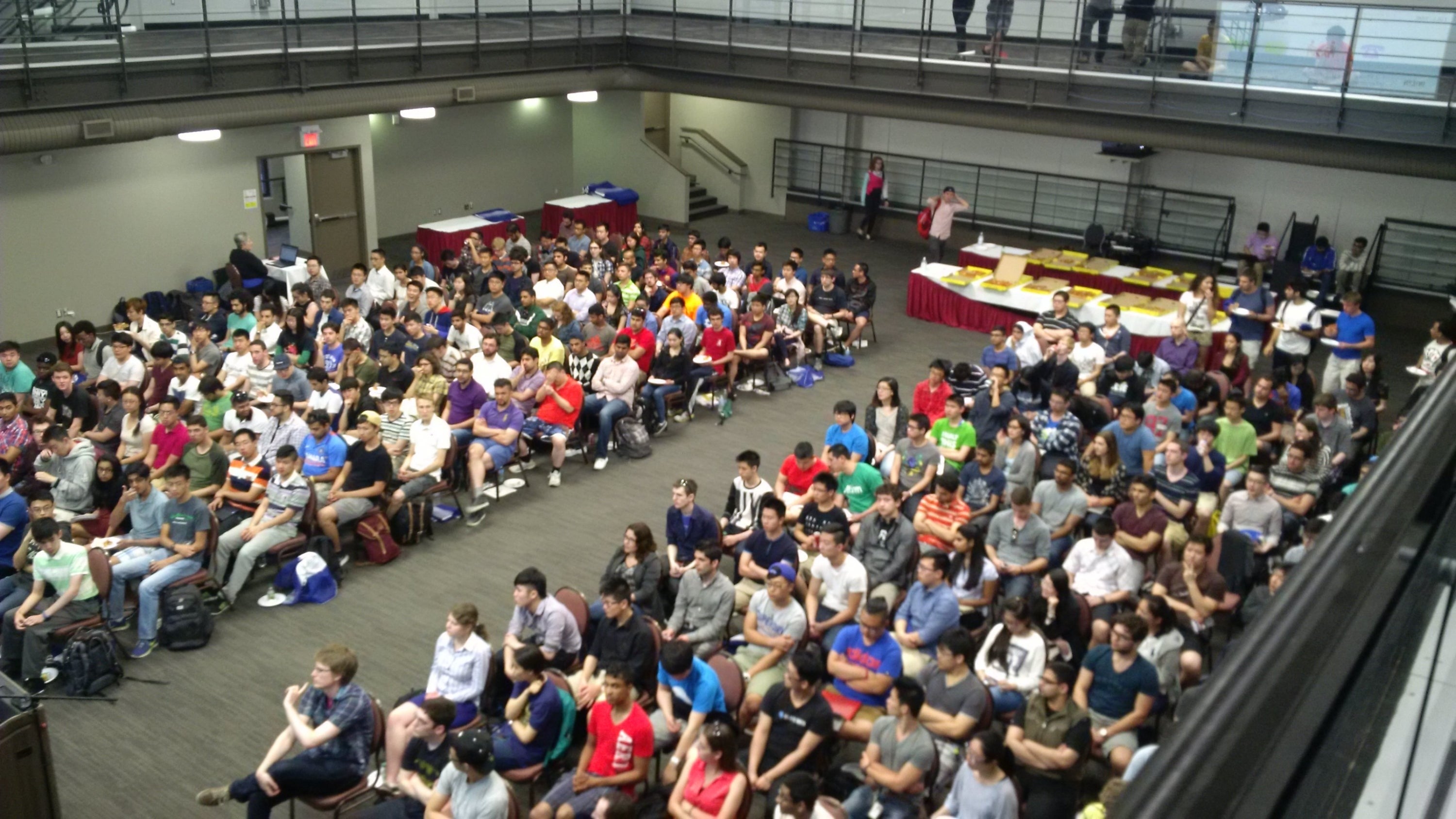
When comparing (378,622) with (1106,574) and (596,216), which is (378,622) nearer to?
(1106,574)

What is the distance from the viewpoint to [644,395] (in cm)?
1303

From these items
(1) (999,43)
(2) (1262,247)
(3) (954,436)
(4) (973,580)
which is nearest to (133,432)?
(3) (954,436)

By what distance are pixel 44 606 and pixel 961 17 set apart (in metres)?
14.3

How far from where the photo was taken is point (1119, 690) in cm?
711

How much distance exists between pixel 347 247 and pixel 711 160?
27.8 feet

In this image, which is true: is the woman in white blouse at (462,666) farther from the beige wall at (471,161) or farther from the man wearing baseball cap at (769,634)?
the beige wall at (471,161)

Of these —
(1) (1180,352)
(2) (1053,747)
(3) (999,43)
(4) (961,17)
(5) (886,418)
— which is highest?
(4) (961,17)

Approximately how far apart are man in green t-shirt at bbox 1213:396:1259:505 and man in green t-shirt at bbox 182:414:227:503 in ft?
27.7

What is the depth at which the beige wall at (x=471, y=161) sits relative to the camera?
21375 mm

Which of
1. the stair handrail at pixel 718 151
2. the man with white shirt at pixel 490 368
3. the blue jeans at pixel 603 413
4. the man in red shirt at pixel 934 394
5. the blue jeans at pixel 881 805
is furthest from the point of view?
the stair handrail at pixel 718 151

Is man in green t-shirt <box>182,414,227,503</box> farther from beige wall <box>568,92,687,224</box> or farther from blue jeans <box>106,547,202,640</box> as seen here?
beige wall <box>568,92,687,224</box>

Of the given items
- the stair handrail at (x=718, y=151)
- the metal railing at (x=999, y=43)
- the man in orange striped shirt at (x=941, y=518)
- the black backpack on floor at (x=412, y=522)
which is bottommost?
the black backpack on floor at (x=412, y=522)

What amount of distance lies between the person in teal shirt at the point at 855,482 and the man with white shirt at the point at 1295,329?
6.02 m

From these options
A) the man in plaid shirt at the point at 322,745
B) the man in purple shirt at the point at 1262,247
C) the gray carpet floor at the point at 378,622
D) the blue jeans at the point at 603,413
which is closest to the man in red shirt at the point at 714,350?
the gray carpet floor at the point at 378,622
